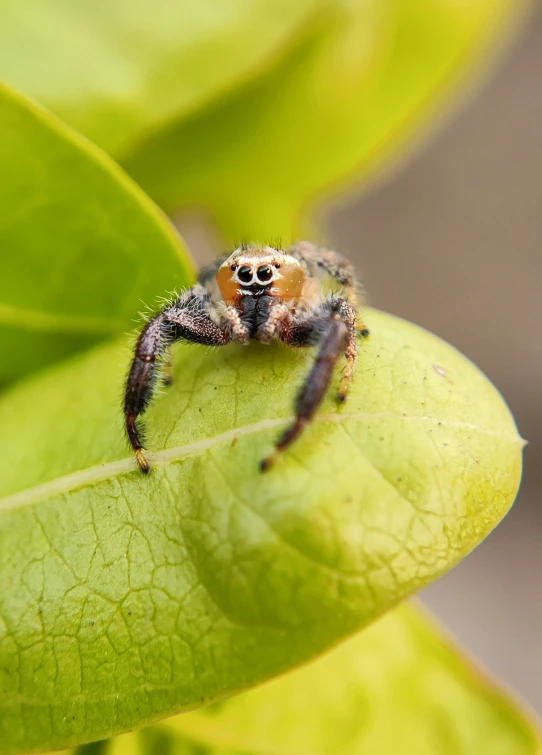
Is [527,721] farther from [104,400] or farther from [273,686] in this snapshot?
[104,400]

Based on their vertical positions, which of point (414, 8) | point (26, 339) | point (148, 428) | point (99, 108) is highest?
point (414, 8)

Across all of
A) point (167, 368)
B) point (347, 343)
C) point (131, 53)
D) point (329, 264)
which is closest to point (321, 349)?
point (347, 343)

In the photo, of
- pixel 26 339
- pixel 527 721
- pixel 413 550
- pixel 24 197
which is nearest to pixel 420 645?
pixel 527 721

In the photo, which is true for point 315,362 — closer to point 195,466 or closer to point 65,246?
point 195,466

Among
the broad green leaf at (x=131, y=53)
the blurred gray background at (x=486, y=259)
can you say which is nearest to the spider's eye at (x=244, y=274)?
the broad green leaf at (x=131, y=53)

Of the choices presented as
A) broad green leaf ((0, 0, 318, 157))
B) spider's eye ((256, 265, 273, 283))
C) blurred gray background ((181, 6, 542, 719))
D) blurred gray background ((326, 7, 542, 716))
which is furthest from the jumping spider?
blurred gray background ((326, 7, 542, 716))

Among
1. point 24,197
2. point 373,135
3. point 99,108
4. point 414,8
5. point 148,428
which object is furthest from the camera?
point 373,135
